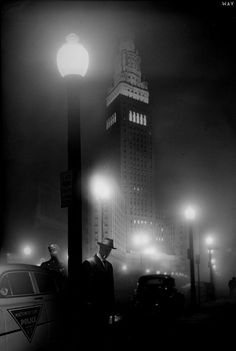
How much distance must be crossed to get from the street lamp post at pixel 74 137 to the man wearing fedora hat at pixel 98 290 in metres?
1.69

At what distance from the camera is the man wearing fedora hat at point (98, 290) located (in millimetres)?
6539

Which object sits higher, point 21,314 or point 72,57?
point 72,57

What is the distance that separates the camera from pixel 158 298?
15961mm

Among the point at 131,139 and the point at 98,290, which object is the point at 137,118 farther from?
the point at 98,290

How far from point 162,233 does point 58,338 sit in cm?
15268

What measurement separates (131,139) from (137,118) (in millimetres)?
16365

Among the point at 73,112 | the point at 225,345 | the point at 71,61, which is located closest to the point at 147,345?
the point at 225,345

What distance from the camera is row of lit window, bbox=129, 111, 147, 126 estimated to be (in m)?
165

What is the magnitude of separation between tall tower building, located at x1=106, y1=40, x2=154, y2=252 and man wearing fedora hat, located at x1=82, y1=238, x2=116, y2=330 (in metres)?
133

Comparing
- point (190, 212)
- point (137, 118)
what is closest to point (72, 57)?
point (190, 212)

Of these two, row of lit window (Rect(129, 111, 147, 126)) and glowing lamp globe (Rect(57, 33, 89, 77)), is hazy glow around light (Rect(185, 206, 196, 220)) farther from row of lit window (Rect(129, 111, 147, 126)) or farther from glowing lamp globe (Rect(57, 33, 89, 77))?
row of lit window (Rect(129, 111, 147, 126))

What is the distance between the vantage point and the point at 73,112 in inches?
212

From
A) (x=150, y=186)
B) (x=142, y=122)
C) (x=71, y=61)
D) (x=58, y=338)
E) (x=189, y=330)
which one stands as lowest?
(x=189, y=330)

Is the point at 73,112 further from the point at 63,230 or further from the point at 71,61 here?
the point at 63,230
